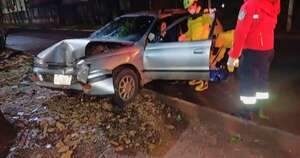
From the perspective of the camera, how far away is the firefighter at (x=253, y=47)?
3689 mm

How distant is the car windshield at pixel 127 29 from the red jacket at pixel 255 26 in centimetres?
229

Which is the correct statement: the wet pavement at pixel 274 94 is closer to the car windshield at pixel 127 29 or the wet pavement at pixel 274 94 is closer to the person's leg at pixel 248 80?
the person's leg at pixel 248 80

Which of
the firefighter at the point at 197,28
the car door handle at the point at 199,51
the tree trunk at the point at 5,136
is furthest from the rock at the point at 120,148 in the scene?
the firefighter at the point at 197,28

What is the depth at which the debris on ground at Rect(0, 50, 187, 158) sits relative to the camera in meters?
4.12

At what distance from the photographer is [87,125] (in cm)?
480

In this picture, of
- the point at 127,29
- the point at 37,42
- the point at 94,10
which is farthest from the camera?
the point at 94,10

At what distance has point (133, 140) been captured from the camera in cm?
422

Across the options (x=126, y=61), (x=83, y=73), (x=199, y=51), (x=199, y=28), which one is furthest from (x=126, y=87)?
(x=199, y=28)

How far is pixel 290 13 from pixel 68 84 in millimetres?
9120

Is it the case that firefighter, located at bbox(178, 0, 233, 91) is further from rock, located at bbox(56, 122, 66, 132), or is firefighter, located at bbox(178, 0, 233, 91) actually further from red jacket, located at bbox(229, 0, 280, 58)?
rock, located at bbox(56, 122, 66, 132)

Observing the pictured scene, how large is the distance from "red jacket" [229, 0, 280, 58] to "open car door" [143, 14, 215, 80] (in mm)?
1302

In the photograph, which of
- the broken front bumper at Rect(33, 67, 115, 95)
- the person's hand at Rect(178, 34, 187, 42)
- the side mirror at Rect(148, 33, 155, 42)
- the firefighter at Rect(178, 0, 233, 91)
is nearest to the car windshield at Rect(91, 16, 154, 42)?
the side mirror at Rect(148, 33, 155, 42)

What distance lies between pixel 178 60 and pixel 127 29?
4.33 feet

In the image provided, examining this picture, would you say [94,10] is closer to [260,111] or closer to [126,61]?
[126,61]
